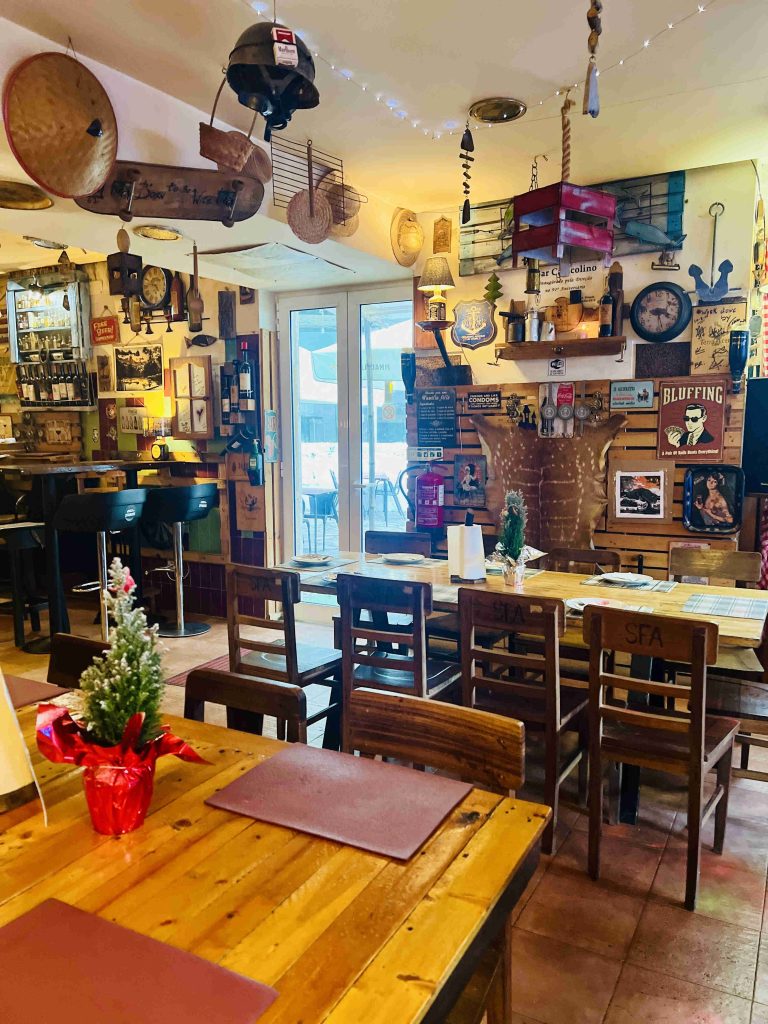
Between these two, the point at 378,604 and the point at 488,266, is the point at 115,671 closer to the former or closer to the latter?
the point at 378,604

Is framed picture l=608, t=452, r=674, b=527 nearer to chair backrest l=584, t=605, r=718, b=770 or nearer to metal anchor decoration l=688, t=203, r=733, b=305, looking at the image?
metal anchor decoration l=688, t=203, r=733, b=305

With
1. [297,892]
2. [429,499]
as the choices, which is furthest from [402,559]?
[297,892]

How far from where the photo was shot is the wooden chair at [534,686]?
2441mm

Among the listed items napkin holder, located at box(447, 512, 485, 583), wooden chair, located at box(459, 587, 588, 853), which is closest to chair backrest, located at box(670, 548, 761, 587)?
napkin holder, located at box(447, 512, 485, 583)

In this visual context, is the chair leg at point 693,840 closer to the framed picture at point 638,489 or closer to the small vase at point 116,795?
the small vase at point 116,795

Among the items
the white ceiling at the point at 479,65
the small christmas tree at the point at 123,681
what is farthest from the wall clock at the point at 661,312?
the small christmas tree at the point at 123,681

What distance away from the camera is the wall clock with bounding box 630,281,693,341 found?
397cm

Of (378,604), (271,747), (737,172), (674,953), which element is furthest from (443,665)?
(737,172)

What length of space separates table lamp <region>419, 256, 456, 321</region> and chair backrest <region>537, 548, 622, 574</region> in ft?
5.37

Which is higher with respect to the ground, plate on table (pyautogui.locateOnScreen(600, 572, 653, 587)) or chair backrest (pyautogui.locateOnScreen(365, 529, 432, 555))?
chair backrest (pyautogui.locateOnScreen(365, 529, 432, 555))

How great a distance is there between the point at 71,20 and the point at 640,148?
8.66 feet

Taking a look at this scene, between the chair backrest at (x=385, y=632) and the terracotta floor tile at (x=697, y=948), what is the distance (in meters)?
1.05

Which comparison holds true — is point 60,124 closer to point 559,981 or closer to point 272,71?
point 272,71

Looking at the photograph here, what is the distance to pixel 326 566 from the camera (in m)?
3.59
